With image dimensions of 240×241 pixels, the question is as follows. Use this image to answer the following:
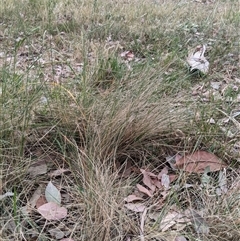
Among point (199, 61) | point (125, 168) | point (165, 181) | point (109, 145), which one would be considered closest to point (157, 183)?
point (165, 181)

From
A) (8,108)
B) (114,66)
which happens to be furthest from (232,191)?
(114,66)

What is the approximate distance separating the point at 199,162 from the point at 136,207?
397 mm

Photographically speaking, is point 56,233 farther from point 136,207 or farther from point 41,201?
point 136,207

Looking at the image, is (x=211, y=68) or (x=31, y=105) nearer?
(x=31, y=105)

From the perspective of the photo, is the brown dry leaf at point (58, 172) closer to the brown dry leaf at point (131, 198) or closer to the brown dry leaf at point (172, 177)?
the brown dry leaf at point (131, 198)

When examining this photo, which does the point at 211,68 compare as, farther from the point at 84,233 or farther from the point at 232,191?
the point at 84,233

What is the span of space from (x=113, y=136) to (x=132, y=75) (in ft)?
1.79

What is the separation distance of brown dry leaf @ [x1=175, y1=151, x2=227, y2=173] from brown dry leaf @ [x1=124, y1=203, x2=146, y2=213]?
28cm

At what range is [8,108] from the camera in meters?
1.70

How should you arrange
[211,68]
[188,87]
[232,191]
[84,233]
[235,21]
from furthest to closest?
1. [235,21]
2. [211,68]
3. [188,87]
4. [232,191]
5. [84,233]

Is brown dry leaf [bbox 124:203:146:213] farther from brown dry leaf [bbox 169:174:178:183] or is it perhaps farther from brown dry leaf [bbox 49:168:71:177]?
brown dry leaf [bbox 49:168:71:177]

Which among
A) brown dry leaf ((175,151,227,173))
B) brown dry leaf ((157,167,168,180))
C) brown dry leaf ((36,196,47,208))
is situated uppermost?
brown dry leaf ((175,151,227,173))

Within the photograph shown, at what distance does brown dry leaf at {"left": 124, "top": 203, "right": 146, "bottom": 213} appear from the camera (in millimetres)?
1524

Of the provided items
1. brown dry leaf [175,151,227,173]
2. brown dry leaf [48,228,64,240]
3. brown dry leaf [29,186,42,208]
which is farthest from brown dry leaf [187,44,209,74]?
brown dry leaf [48,228,64,240]
